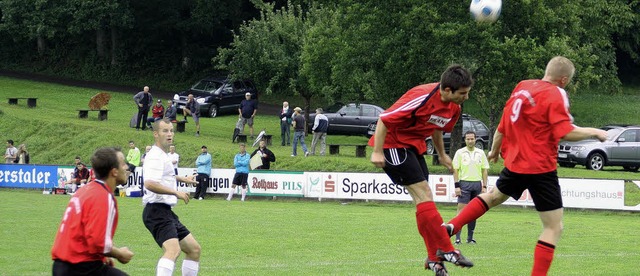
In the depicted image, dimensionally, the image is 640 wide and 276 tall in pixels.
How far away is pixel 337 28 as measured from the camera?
3728 centimetres

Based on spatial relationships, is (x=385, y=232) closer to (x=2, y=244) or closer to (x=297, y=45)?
(x=2, y=244)

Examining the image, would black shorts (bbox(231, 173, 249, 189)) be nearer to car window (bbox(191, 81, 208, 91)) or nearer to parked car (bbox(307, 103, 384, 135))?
parked car (bbox(307, 103, 384, 135))

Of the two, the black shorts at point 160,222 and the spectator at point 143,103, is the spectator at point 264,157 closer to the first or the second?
the spectator at point 143,103

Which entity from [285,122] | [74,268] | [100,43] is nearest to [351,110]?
[285,122]

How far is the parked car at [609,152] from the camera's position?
37.2 m

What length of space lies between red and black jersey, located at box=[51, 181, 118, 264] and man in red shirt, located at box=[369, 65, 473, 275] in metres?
3.40

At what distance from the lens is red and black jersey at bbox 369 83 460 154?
10234 millimetres

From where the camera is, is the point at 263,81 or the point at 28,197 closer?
the point at 28,197

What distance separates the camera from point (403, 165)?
10.4 metres

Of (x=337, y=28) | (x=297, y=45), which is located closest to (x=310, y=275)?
(x=337, y=28)

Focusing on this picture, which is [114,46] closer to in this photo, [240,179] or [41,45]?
[41,45]

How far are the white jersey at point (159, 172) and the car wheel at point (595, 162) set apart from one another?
2881 centimetres

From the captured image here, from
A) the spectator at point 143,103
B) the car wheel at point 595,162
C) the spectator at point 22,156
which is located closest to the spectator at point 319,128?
the spectator at point 143,103

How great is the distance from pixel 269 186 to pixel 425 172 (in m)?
22.9
